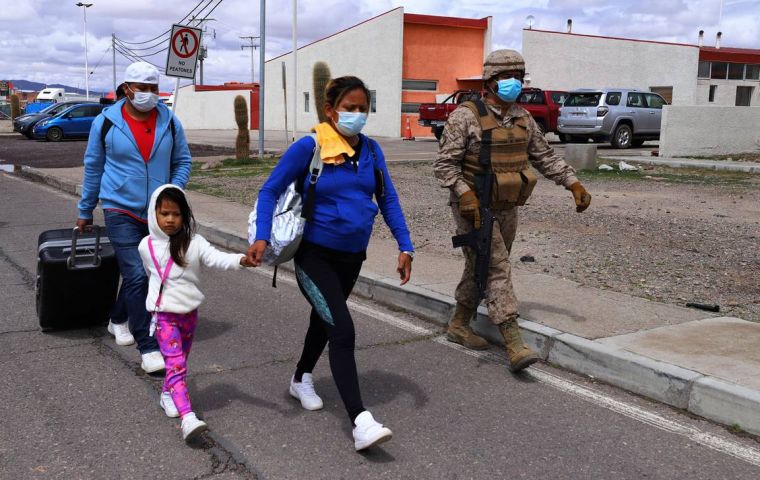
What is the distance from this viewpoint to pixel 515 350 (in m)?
4.85

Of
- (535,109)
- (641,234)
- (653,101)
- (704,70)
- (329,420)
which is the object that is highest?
(704,70)

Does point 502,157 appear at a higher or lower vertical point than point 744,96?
lower

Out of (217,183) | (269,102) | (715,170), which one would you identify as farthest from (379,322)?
(269,102)

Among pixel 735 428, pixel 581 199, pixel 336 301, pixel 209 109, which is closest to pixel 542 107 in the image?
pixel 581 199

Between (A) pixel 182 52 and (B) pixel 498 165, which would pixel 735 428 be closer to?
(B) pixel 498 165

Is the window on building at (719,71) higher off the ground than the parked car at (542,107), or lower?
higher

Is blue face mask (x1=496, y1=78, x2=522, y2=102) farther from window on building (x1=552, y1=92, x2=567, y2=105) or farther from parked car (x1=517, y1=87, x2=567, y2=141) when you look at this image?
window on building (x1=552, y1=92, x2=567, y2=105)

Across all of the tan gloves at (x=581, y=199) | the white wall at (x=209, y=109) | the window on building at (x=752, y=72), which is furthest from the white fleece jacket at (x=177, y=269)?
the white wall at (x=209, y=109)

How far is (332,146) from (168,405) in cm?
170

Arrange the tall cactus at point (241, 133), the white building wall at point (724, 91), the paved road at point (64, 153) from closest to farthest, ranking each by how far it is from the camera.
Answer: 1. the tall cactus at point (241, 133)
2. the paved road at point (64, 153)
3. the white building wall at point (724, 91)

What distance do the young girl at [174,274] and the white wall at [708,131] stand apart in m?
19.0

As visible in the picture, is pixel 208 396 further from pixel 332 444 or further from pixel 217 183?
pixel 217 183

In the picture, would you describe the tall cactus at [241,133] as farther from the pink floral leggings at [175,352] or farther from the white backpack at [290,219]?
the white backpack at [290,219]

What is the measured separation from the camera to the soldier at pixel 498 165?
16.0 ft
